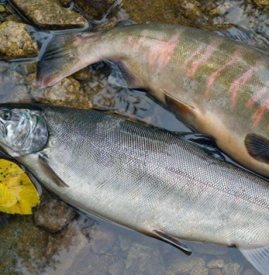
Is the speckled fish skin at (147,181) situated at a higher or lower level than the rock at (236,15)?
lower

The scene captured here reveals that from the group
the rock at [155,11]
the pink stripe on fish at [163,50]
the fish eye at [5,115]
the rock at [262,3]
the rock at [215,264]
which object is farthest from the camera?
the rock at [262,3]

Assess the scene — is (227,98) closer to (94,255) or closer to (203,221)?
(203,221)

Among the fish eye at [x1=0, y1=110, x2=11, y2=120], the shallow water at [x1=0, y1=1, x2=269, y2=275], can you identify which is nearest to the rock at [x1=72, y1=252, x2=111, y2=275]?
the shallow water at [x1=0, y1=1, x2=269, y2=275]

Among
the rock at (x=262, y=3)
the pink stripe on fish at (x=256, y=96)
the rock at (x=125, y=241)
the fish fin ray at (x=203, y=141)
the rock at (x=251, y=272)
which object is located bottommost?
the rock at (x=125, y=241)

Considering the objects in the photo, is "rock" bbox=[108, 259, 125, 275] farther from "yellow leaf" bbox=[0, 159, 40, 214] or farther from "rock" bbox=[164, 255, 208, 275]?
"yellow leaf" bbox=[0, 159, 40, 214]

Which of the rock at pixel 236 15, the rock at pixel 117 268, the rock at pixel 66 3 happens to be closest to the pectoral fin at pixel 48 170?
the rock at pixel 117 268

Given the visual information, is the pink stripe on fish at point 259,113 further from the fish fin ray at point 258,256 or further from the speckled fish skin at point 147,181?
the fish fin ray at point 258,256
